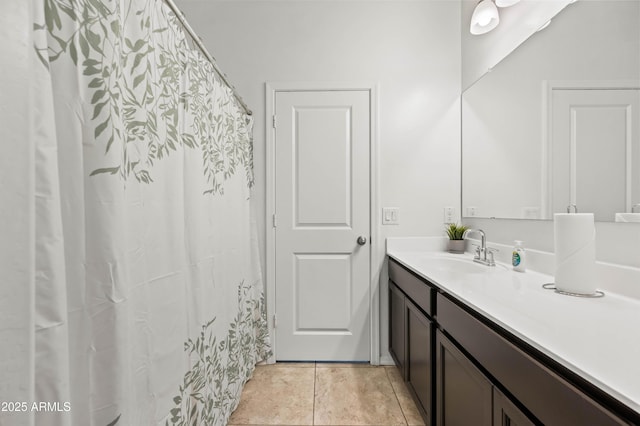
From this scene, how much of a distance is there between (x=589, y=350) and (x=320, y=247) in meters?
1.61

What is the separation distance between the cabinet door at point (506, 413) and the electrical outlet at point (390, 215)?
1373 millimetres

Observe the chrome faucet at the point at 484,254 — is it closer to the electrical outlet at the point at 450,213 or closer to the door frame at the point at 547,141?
the door frame at the point at 547,141

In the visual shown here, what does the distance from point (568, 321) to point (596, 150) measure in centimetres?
78

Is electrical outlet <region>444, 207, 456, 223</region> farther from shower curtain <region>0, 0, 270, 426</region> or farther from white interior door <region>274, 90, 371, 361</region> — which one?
shower curtain <region>0, 0, 270, 426</region>

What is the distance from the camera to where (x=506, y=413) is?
2.49 ft

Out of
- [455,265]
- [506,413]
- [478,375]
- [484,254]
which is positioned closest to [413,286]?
[455,265]

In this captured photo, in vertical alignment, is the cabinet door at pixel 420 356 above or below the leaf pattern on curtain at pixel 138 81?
below

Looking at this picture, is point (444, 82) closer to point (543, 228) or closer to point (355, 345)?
point (543, 228)

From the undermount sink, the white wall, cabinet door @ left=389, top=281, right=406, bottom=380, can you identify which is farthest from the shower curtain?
the undermount sink

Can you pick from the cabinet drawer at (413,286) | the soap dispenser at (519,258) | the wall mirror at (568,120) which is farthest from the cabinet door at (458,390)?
the wall mirror at (568,120)

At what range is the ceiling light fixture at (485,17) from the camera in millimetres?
1754

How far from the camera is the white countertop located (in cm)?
53

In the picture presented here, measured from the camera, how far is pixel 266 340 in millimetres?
2047

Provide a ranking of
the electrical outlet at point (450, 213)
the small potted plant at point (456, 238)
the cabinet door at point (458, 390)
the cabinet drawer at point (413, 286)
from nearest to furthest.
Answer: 1. the cabinet door at point (458, 390)
2. the cabinet drawer at point (413, 286)
3. the small potted plant at point (456, 238)
4. the electrical outlet at point (450, 213)
